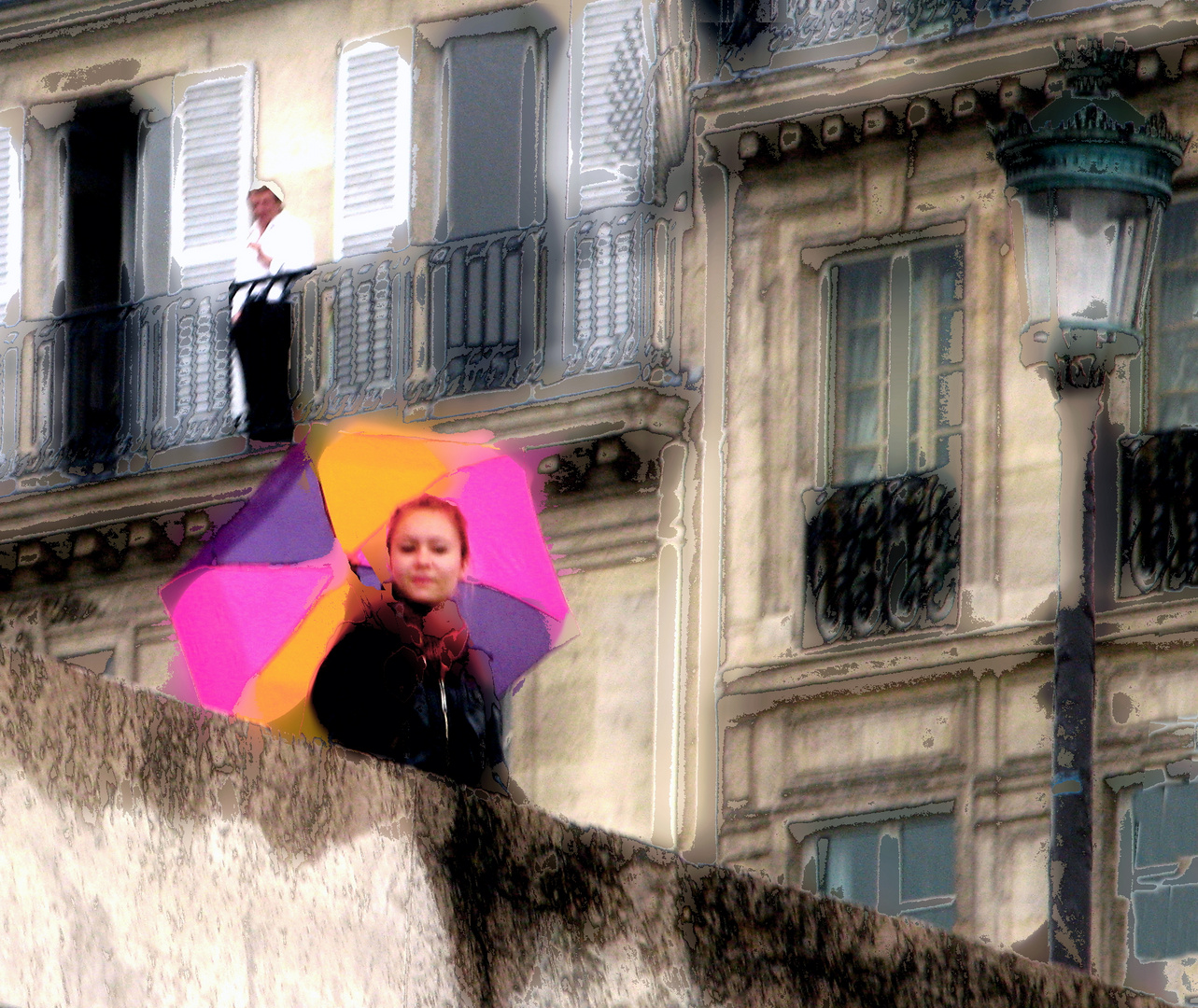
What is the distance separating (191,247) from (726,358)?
107 inches

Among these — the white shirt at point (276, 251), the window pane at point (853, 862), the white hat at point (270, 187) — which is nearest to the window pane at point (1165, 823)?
the window pane at point (853, 862)

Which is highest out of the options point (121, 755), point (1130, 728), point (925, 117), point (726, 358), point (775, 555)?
point (925, 117)

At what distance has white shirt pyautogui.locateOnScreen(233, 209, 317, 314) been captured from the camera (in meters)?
12.3

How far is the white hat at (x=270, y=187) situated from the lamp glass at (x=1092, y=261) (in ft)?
20.6

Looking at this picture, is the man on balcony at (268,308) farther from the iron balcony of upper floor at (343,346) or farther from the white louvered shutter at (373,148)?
the white louvered shutter at (373,148)

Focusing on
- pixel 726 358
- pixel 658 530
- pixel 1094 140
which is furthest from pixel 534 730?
pixel 1094 140

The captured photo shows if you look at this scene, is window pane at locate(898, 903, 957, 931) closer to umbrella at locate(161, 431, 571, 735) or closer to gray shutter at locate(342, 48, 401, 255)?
umbrella at locate(161, 431, 571, 735)

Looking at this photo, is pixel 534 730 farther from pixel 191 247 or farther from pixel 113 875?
pixel 113 875

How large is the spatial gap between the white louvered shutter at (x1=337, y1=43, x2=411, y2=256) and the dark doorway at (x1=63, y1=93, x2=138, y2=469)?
1.13 m

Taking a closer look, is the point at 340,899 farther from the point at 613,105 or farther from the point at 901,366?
the point at 613,105

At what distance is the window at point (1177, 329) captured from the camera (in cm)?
1020

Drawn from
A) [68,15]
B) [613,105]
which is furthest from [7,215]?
[613,105]

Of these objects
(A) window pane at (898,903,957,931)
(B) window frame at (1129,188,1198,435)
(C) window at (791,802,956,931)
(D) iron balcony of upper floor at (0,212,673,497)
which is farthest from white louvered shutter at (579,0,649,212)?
(A) window pane at (898,903,957,931)

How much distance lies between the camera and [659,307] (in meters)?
11.1
